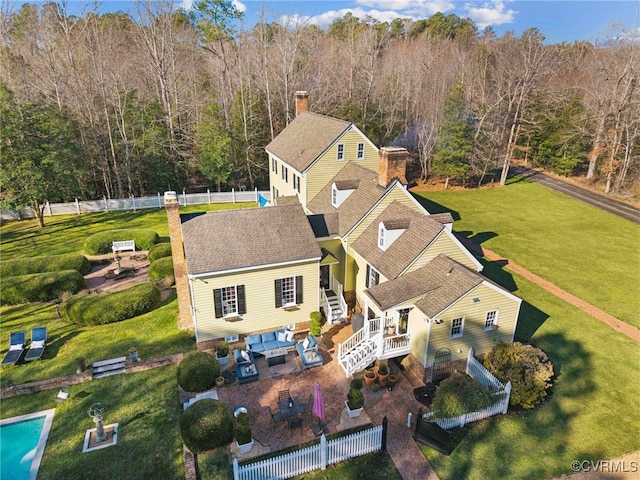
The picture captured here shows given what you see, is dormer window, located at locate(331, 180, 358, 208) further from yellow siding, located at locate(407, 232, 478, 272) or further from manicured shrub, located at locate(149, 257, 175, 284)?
manicured shrub, located at locate(149, 257, 175, 284)

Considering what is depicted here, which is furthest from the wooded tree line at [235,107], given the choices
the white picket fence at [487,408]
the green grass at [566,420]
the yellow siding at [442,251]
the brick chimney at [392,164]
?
the white picket fence at [487,408]

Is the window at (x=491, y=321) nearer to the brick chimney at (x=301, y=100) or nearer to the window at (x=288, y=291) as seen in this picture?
the window at (x=288, y=291)

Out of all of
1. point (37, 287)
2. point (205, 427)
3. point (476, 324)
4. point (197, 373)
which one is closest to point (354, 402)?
point (205, 427)

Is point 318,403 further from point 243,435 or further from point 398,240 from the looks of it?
point 398,240

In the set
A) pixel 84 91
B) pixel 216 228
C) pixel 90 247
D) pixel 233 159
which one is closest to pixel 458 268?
pixel 216 228

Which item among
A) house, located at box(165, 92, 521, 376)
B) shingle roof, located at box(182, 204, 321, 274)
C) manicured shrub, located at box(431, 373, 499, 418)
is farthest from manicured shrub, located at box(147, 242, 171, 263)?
manicured shrub, located at box(431, 373, 499, 418)

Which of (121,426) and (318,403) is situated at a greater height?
(318,403)
